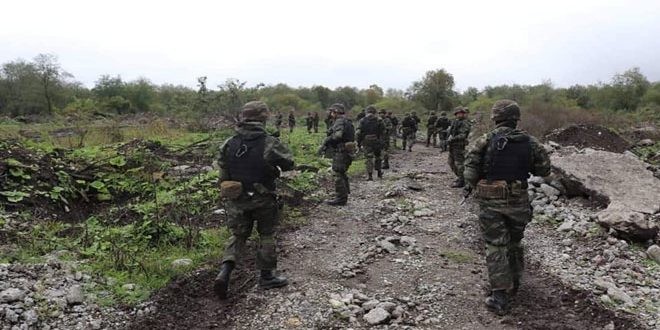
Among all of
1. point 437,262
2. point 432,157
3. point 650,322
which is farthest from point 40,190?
point 432,157

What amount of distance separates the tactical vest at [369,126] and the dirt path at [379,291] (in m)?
3.42

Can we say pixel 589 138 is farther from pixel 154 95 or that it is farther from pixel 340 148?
pixel 154 95

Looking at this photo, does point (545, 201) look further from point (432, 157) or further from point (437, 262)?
point (432, 157)

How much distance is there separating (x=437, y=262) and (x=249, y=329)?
2.40 metres

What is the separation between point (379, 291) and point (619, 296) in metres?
2.16

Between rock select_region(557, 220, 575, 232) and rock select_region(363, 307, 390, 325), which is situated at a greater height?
rock select_region(557, 220, 575, 232)

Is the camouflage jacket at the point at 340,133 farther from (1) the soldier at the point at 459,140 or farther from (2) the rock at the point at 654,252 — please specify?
(2) the rock at the point at 654,252

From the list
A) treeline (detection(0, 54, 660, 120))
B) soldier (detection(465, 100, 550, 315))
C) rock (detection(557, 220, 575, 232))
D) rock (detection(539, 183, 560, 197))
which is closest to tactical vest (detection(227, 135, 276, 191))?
soldier (detection(465, 100, 550, 315))

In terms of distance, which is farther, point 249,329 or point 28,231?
point 28,231

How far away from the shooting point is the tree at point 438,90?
43.4 metres

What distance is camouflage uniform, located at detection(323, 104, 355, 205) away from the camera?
26.9ft

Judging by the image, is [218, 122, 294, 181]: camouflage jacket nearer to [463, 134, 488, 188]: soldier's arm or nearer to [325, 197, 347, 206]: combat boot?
[463, 134, 488, 188]: soldier's arm

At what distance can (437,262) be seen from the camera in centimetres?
550

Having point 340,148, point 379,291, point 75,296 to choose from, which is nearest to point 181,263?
point 75,296
